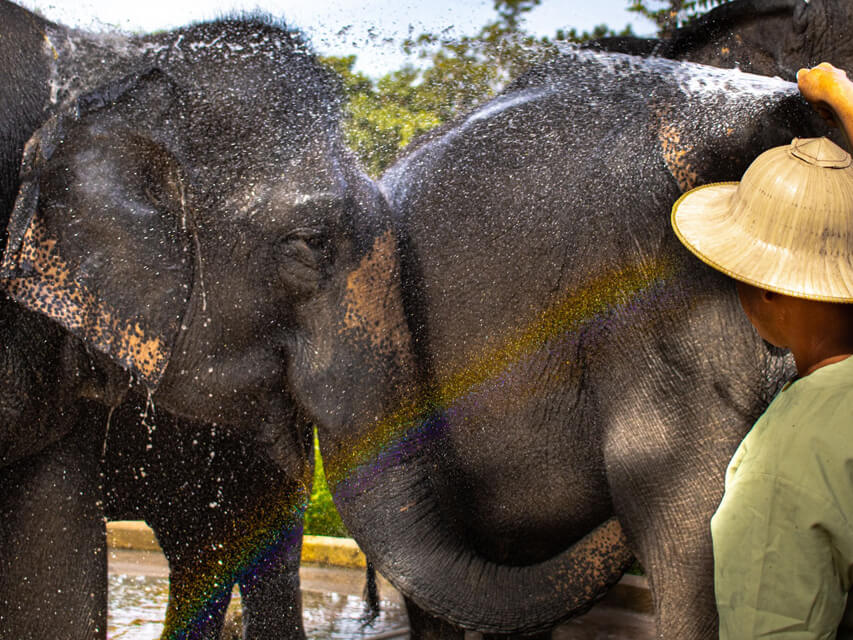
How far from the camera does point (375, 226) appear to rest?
2.41 meters

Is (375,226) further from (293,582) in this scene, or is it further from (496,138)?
(293,582)

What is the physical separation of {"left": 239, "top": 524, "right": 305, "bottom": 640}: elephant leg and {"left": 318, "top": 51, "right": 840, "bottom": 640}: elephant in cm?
75

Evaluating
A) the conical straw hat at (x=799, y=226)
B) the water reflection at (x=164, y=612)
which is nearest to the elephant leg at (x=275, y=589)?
the water reflection at (x=164, y=612)

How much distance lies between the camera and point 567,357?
2461 mm

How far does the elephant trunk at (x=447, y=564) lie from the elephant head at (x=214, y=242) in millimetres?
180

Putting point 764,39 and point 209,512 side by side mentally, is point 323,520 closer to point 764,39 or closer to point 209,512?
point 209,512

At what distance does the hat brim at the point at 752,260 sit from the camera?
3.90 feet

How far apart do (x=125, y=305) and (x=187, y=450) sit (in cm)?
74

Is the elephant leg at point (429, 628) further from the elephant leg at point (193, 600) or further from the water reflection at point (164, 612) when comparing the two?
the water reflection at point (164, 612)

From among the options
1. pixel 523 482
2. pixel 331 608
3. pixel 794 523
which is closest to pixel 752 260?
pixel 794 523

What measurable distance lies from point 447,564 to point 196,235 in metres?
0.92

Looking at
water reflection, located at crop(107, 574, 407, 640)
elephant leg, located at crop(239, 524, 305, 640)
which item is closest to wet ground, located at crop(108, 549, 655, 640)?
water reflection, located at crop(107, 574, 407, 640)

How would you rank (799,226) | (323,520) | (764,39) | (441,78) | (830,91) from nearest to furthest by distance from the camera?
(799,226)
(830,91)
(764,39)
(441,78)
(323,520)

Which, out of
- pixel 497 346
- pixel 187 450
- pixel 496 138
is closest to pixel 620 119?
pixel 496 138
